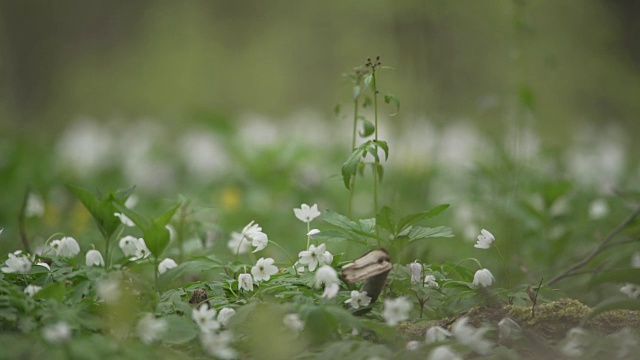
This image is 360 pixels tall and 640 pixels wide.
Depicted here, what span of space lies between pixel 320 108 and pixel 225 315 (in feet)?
25.7

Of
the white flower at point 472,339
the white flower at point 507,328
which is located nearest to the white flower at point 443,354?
the white flower at point 472,339

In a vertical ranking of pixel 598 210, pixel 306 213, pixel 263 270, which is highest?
pixel 306 213

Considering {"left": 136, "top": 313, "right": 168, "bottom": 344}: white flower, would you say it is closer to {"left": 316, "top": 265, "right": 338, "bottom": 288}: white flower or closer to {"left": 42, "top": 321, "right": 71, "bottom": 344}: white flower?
{"left": 42, "top": 321, "right": 71, "bottom": 344}: white flower

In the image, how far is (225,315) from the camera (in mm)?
1487

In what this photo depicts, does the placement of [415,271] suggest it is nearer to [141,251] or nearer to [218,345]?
[218,345]

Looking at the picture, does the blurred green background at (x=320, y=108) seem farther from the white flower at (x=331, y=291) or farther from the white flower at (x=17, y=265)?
the white flower at (x=17, y=265)

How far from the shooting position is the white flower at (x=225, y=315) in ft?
4.86

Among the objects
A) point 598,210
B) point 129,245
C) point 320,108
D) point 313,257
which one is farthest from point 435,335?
point 320,108

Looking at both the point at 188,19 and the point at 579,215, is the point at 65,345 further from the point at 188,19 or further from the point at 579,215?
the point at 188,19

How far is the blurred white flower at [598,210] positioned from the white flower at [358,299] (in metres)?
1.53

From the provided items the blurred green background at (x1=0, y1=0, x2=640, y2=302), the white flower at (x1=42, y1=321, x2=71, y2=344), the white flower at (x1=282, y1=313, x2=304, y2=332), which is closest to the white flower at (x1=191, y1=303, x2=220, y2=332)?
the white flower at (x1=282, y1=313, x2=304, y2=332)

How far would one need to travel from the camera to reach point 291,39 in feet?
28.3

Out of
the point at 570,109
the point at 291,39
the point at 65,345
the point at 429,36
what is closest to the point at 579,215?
the point at 429,36

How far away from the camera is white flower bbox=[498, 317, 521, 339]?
146 cm
